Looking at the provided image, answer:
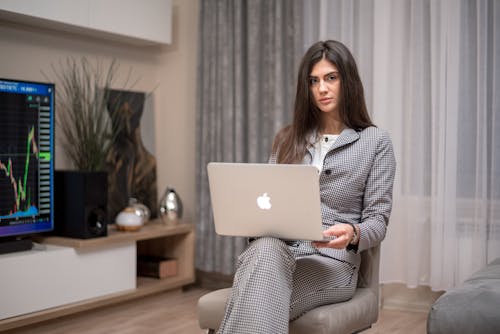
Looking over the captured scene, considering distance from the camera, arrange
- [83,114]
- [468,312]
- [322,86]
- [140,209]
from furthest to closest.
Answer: [140,209] → [83,114] → [322,86] → [468,312]

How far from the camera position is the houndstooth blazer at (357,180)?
2.21 metres

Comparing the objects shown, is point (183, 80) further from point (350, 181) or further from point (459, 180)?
point (350, 181)

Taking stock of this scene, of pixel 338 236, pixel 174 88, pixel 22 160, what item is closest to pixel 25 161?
pixel 22 160

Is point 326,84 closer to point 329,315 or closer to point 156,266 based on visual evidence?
point 329,315

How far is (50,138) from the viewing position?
3.37m

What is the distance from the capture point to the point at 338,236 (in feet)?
6.66

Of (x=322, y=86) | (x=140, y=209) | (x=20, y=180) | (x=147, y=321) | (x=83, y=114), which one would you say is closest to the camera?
(x=322, y=86)

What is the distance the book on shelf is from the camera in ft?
13.2

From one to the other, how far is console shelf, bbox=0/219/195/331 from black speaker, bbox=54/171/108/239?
58 millimetres

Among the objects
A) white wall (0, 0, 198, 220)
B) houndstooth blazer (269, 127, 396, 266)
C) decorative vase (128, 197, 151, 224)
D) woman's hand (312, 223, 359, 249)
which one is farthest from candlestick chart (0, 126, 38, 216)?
woman's hand (312, 223, 359, 249)

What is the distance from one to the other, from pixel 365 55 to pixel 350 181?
5.20 feet

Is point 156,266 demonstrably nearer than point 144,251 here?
Yes

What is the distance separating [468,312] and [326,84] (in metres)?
0.91

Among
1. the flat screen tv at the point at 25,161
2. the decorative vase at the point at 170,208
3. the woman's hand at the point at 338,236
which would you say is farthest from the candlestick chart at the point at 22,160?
the woman's hand at the point at 338,236
